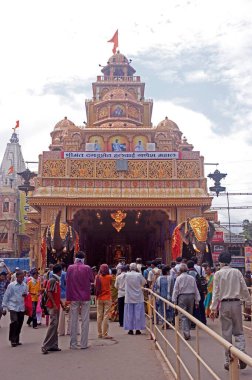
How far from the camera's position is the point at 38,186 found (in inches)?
749

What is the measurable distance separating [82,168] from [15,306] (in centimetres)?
1216

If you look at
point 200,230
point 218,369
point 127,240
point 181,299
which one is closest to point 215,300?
point 218,369

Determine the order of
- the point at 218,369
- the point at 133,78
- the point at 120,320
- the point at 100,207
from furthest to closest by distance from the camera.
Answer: the point at 133,78, the point at 100,207, the point at 120,320, the point at 218,369

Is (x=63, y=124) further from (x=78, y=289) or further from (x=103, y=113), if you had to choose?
Result: (x=78, y=289)

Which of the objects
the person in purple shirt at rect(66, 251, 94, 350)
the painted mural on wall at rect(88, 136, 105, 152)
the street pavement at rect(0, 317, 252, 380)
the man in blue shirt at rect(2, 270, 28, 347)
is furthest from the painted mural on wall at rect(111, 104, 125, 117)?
the person in purple shirt at rect(66, 251, 94, 350)

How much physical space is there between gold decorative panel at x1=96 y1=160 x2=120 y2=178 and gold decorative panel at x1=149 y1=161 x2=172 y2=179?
64.3 inches

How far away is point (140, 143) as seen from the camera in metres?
26.4

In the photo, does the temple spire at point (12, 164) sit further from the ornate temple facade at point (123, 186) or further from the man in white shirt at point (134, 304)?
the man in white shirt at point (134, 304)

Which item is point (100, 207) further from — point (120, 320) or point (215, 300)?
point (215, 300)

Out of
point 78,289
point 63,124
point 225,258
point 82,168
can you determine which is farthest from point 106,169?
point 63,124

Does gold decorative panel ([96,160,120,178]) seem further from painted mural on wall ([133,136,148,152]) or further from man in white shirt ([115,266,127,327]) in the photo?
man in white shirt ([115,266,127,327])

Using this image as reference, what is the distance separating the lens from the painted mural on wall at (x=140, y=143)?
26.1 meters

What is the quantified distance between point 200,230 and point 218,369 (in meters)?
11.0

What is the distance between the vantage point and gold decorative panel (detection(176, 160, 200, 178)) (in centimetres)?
1931
